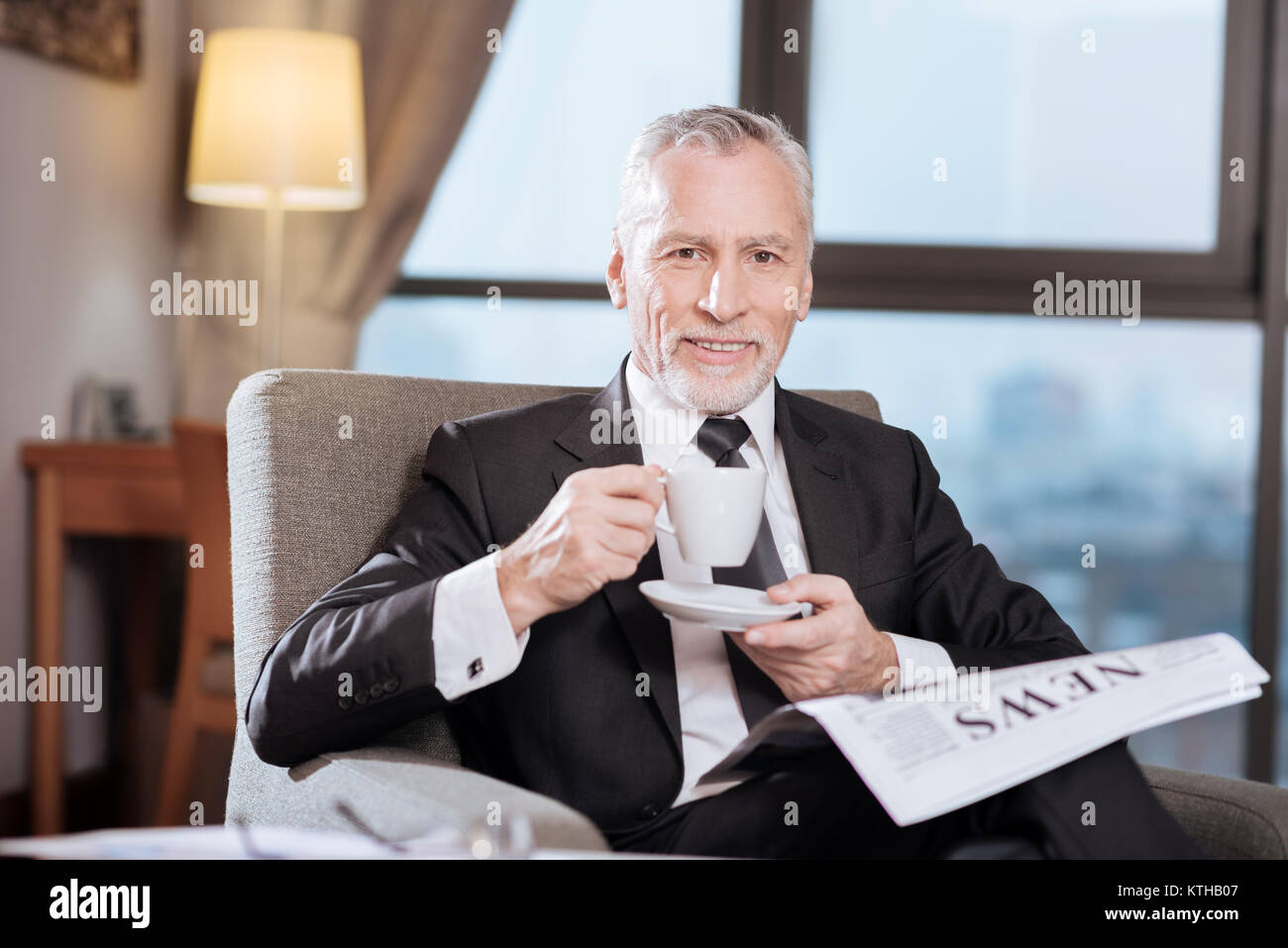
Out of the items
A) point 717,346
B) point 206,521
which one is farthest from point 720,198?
point 206,521

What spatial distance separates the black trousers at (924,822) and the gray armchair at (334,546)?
11cm

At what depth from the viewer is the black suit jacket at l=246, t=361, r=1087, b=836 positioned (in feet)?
3.67

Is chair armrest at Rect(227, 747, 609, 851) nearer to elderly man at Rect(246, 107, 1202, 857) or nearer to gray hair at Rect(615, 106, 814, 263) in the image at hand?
elderly man at Rect(246, 107, 1202, 857)

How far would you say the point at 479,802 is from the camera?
0.93m

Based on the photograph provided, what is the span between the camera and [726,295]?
1.40 m

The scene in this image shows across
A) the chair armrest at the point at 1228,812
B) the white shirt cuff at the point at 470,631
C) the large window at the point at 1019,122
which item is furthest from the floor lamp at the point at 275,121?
the chair armrest at the point at 1228,812

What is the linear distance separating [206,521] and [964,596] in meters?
1.57

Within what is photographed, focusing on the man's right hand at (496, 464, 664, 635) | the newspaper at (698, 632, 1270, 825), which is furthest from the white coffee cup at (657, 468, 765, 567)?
the newspaper at (698, 632, 1270, 825)

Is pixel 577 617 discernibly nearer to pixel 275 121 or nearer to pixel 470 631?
pixel 470 631

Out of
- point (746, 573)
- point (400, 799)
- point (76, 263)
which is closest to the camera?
point (400, 799)

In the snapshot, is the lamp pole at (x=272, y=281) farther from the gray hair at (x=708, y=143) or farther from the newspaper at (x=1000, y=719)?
the newspaper at (x=1000, y=719)

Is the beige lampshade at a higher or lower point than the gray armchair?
higher

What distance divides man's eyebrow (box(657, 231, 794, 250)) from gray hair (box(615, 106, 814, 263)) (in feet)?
0.20

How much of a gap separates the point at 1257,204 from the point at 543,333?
1.77 meters
